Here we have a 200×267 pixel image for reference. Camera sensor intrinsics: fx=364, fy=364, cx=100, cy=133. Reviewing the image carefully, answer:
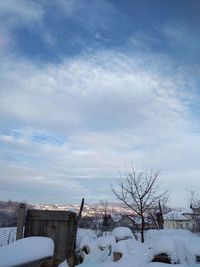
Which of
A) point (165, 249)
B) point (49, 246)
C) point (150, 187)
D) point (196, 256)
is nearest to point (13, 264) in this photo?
point (49, 246)

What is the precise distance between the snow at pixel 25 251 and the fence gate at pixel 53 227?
13.2 feet

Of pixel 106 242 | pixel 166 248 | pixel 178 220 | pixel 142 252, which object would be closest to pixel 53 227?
pixel 166 248

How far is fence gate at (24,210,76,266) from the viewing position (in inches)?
375

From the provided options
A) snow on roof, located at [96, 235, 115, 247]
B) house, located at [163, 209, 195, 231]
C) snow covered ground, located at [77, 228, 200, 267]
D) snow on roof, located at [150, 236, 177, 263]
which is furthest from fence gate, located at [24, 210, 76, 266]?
house, located at [163, 209, 195, 231]

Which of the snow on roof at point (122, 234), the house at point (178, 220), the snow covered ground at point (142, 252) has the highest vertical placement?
the house at point (178, 220)

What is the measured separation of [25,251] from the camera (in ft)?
16.2

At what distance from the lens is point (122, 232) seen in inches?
718

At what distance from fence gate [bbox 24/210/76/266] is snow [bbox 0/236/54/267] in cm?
404

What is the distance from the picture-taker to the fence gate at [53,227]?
31.2 feet

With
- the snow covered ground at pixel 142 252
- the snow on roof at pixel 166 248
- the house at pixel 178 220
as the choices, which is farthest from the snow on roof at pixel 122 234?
the house at pixel 178 220

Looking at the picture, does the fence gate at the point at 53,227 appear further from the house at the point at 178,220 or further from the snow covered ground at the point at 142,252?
the house at the point at 178,220

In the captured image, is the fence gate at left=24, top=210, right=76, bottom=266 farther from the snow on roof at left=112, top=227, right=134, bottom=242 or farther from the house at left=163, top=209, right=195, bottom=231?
the house at left=163, top=209, right=195, bottom=231

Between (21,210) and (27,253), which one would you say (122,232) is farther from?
(27,253)

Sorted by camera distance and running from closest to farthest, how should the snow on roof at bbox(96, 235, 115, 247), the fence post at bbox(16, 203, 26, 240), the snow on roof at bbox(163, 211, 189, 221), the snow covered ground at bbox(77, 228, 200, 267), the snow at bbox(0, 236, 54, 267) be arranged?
the snow at bbox(0, 236, 54, 267), the fence post at bbox(16, 203, 26, 240), the snow covered ground at bbox(77, 228, 200, 267), the snow on roof at bbox(96, 235, 115, 247), the snow on roof at bbox(163, 211, 189, 221)
